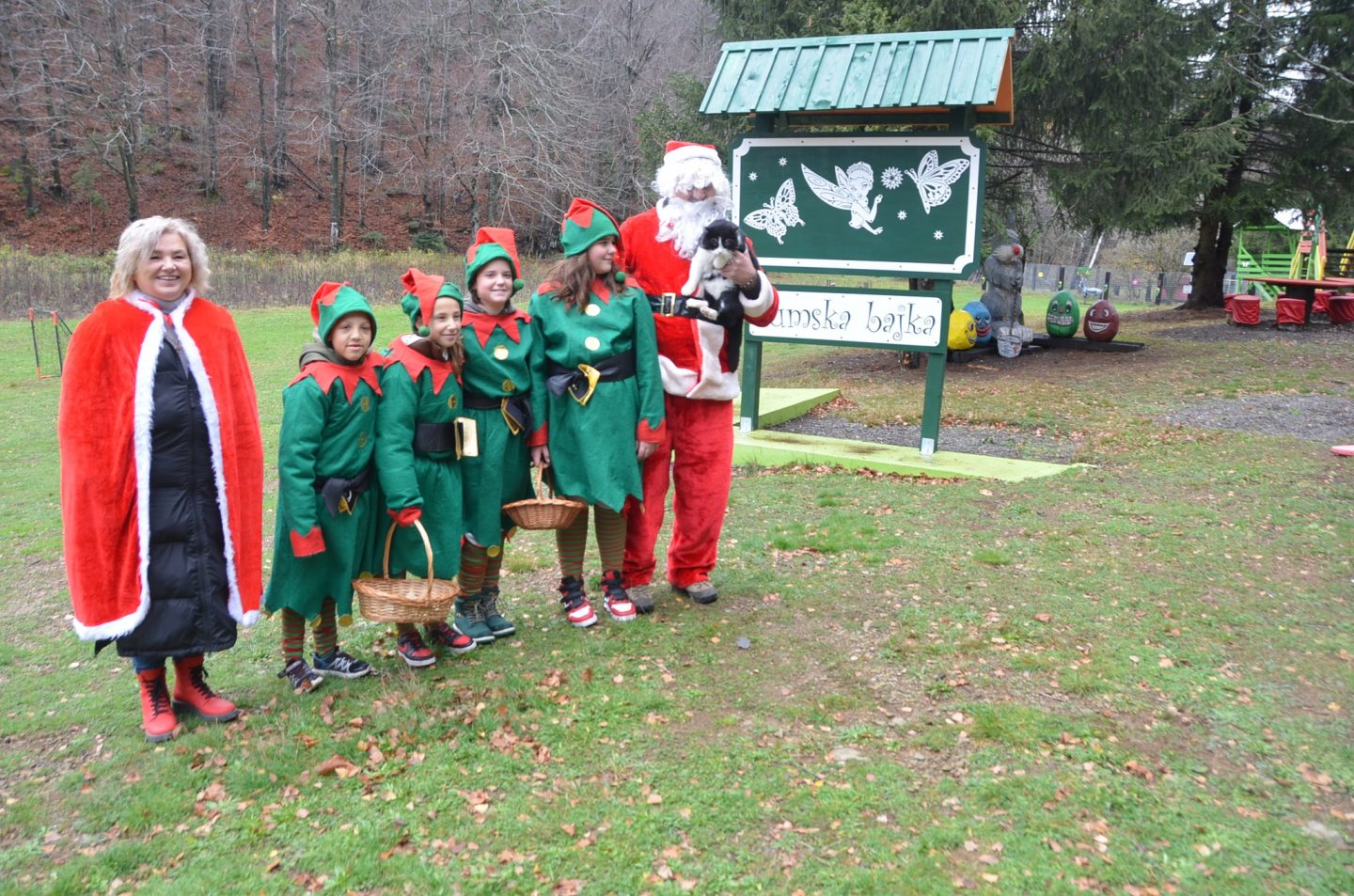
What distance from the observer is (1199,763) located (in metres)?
3.45

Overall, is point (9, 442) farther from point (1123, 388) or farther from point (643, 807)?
point (1123, 388)

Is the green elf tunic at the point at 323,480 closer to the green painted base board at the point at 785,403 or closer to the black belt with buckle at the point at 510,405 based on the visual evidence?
Answer: the black belt with buckle at the point at 510,405

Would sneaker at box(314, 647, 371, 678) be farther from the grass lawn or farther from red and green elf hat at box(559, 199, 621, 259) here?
red and green elf hat at box(559, 199, 621, 259)

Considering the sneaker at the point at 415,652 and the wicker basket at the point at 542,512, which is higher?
the wicker basket at the point at 542,512

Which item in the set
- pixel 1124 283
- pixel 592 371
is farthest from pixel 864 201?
pixel 1124 283

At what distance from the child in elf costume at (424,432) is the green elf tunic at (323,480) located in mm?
91

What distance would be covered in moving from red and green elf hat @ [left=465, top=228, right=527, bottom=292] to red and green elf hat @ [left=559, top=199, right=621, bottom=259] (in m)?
0.26

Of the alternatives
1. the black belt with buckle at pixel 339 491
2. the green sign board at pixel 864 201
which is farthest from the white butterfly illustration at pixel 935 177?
the black belt with buckle at pixel 339 491

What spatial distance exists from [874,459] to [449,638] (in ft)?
15.0

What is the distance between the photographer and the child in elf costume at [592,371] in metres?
4.34

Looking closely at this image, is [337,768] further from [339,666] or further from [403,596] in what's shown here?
[339,666]

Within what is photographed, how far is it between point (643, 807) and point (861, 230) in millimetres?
6086

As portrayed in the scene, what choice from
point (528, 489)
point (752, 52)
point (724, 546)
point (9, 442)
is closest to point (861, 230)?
point (752, 52)

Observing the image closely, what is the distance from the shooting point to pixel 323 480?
377cm
